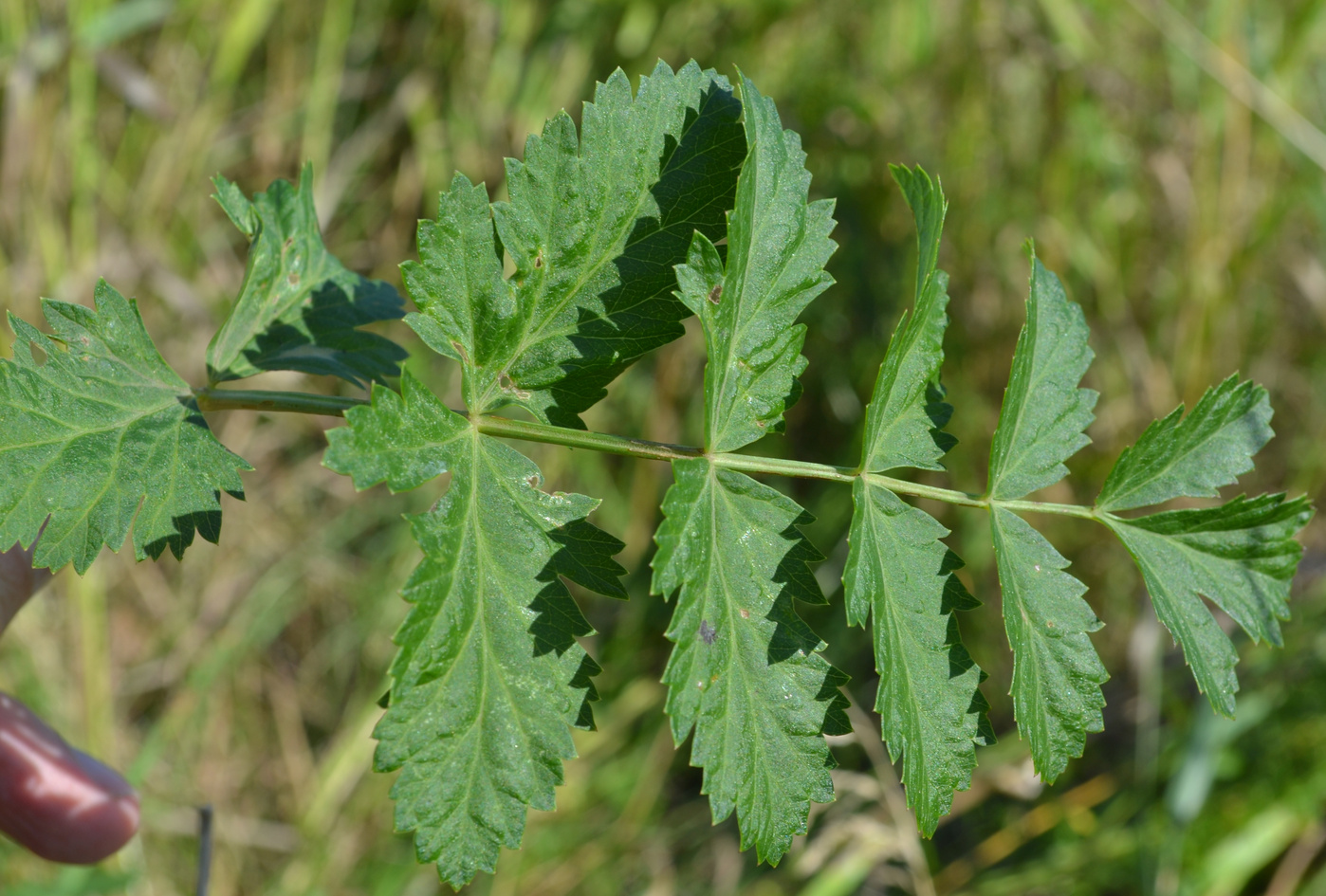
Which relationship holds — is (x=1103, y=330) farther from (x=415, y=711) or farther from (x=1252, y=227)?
(x=415, y=711)

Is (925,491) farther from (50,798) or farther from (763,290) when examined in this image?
(50,798)

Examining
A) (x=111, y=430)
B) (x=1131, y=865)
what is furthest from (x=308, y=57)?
(x=1131, y=865)

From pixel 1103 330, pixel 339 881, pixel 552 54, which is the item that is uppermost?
pixel 552 54

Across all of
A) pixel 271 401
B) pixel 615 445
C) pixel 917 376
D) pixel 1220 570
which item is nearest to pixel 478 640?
pixel 615 445

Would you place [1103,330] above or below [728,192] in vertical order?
above

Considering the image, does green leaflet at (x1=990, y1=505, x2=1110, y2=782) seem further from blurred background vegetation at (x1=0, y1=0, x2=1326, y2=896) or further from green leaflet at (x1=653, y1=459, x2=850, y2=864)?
blurred background vegetation at (x1=0, y1=0, x2=1326, y2=896)

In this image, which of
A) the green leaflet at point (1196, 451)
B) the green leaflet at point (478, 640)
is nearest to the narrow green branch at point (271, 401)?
the green leaflet at point (478, 640)
